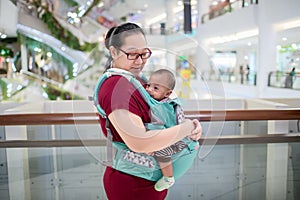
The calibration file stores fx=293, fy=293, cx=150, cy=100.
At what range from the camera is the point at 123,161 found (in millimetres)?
646

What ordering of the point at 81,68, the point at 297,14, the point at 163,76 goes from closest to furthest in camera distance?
the point at 163,76, the point at 81,68, the point at 297,14

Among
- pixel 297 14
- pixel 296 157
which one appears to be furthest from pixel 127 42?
pixel 297 14

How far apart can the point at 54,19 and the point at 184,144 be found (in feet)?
22.6

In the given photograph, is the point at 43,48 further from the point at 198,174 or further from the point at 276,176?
the point at 276,176

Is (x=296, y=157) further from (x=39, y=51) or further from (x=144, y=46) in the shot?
(x=39, y=51)

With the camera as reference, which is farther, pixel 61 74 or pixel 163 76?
pixel 61 74

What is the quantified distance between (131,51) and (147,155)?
0.21 meters

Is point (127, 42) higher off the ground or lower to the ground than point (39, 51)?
lower

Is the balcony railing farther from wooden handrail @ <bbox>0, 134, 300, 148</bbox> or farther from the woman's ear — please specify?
the woman's ear

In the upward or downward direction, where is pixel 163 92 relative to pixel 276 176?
upward

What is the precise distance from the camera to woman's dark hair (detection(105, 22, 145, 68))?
579mm

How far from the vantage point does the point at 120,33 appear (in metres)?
0.58

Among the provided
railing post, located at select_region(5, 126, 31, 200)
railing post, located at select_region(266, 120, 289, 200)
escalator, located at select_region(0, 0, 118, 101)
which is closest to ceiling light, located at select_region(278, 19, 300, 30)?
railing post, located at select_region(266, 120, 289, 200)

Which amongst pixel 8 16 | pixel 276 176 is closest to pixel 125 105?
pixel 276 176
